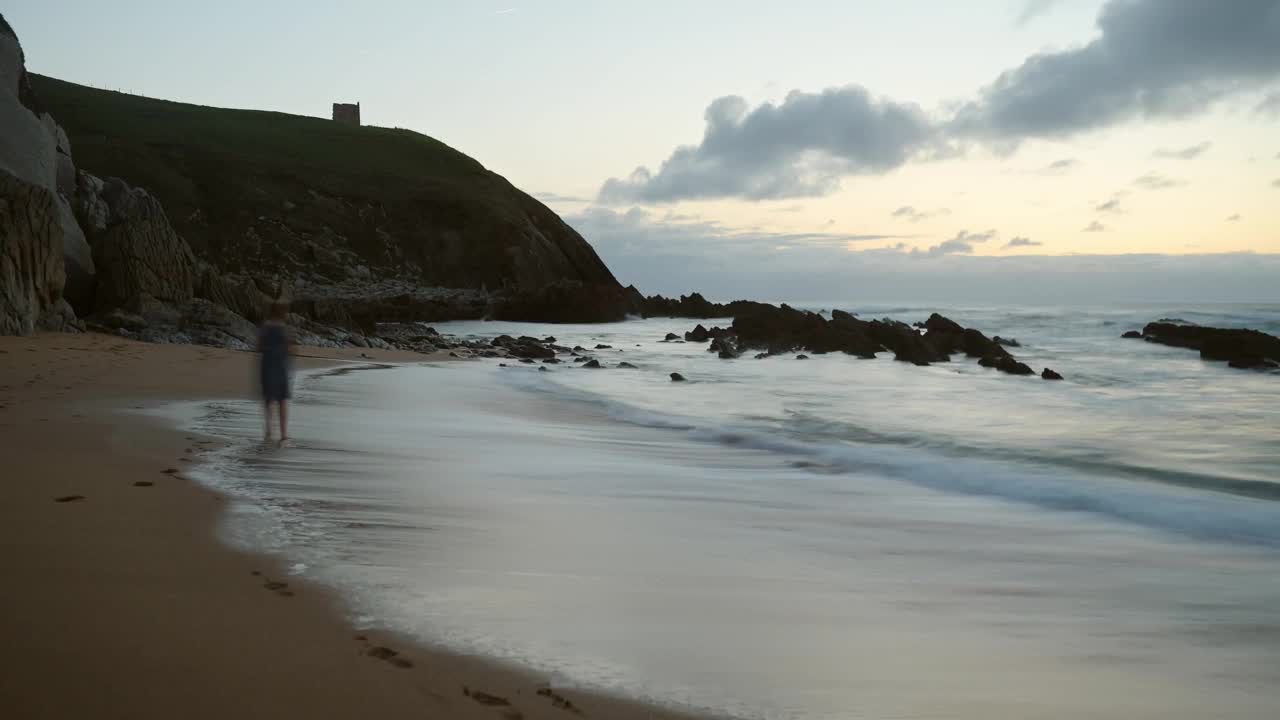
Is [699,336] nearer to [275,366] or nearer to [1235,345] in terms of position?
[1235,345]

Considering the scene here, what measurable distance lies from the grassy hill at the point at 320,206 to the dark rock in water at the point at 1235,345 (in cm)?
3003

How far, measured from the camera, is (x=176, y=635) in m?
2.46

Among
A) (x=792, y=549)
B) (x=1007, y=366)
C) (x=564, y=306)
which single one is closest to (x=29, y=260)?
(x=792, y=549)

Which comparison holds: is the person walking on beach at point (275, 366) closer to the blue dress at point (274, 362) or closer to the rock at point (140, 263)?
the blue dress at point (274, 362)

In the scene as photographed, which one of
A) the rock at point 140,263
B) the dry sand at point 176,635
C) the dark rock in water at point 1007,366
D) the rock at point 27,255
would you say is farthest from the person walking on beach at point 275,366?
the dark rock in water at point 1007,366

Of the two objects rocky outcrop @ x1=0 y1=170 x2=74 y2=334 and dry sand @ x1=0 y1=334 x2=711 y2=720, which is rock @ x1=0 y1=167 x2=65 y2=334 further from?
dry sand @ x1=0 y1=334 x2=711 y2=720

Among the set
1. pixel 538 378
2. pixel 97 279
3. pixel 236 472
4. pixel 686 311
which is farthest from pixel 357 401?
pixel 686 311

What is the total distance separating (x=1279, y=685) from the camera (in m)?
2.95

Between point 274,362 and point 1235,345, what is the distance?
830 inches

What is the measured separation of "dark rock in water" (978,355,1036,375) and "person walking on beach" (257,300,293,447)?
48.2 ft

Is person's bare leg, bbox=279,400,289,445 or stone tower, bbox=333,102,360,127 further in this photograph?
stone tower, bbox=333,102,360,127

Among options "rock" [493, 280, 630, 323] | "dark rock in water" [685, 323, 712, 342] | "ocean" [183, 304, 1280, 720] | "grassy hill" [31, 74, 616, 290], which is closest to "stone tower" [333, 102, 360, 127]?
"grassy hill" [31, 74, 616, 290]

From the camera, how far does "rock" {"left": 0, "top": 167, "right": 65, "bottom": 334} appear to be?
12625 mm

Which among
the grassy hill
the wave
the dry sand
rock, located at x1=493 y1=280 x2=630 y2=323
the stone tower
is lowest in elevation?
the wave
